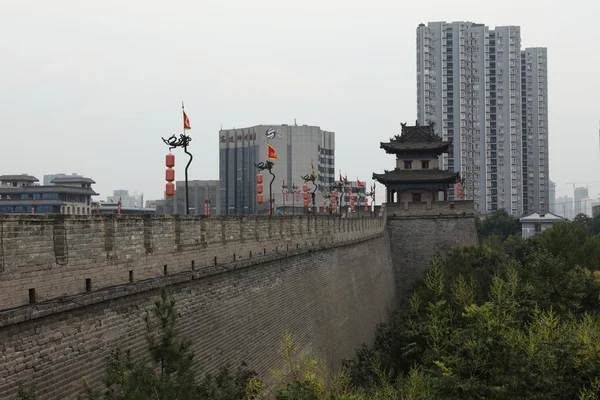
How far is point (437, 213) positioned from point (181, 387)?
92.3 ft

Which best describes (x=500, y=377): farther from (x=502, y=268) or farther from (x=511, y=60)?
(x=511, y=60)

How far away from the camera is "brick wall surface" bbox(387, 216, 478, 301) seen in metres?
32.5

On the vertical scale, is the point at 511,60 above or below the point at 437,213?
above

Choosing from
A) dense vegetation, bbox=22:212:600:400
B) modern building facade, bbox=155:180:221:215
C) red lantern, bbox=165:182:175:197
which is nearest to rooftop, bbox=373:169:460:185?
dense vegetation, bbox=22:212:600:400

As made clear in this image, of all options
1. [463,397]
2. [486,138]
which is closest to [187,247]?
[463,397]

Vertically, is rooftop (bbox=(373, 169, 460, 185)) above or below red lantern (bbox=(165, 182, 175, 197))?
above

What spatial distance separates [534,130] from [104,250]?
282ft

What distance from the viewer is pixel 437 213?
32.8 m

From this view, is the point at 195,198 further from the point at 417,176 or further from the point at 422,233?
the point at 422,233

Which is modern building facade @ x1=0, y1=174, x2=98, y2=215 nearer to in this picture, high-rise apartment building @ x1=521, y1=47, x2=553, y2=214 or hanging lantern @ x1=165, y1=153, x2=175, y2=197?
hanging lantern @ x1=165, y1=153, x2=175, y2=197

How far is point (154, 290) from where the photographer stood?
8039 millimetres

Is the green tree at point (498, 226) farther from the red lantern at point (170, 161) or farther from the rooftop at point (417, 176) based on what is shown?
the red lantern at point (170, 161)

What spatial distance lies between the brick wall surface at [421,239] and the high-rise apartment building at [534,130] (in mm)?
54339

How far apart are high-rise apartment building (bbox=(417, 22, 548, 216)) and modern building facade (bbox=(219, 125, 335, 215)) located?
66.9 ft
